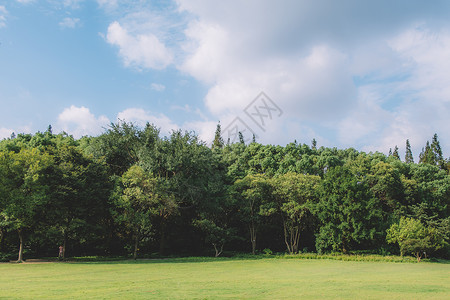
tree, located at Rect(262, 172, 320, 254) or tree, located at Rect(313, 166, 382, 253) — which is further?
tree, located at Rect(262, 172, 320, 254)

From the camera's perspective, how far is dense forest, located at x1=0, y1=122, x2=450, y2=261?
91.5 ft

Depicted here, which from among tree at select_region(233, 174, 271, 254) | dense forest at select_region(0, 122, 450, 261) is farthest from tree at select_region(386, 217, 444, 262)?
tree at select_region(233, 174, 271, 254)

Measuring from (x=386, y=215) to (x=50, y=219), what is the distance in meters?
37.5

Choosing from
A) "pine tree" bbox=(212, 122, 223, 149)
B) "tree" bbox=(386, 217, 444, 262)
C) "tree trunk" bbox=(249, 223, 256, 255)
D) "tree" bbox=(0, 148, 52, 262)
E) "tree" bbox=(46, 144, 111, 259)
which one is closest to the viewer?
"tree" bbox=(0, 148, 52, 262)

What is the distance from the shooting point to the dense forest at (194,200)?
91.5ft

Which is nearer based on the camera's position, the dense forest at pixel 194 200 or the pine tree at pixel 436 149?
the dense forest at pixel 194 200

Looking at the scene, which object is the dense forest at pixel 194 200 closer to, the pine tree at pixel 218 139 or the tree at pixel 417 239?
the tree at pixel 417 239

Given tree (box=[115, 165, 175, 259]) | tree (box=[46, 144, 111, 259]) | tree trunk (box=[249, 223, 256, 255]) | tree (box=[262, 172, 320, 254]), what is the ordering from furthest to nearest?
tree trunk (box=[249, 223, 256, 255])
tree (box=[262, 172, 320, 254])
tree (box=[115, 165, 175, 259])
tree (box=[46, 144, 111, 259])

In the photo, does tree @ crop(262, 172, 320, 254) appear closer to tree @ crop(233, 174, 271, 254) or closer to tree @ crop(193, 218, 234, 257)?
tree @ crop(233, 174, 271, 254)

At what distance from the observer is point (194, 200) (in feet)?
111

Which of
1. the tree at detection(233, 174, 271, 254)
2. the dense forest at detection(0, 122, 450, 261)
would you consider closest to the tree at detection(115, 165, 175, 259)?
the dense forest at detection(0, 122, 450, 261)

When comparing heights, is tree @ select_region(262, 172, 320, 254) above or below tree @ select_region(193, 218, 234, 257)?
above

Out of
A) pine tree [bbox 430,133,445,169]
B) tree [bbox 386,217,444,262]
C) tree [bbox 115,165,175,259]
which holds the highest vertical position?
pine tree [bbox 430,133,445,169]

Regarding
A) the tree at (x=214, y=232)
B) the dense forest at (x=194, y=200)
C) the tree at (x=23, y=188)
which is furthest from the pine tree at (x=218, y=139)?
the tree at (x=23, y=188)
